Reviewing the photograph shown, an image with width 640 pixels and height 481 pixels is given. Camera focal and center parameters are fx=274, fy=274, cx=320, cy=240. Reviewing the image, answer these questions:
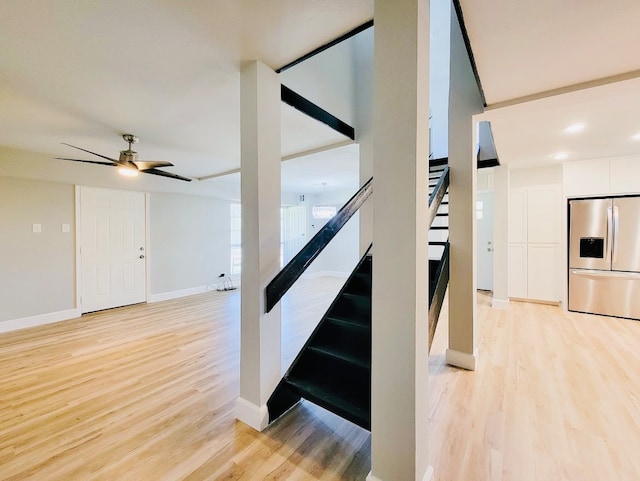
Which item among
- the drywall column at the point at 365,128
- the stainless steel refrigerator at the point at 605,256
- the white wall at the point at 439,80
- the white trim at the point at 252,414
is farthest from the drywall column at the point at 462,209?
the stainless steel refrigerator at the point at 605,256

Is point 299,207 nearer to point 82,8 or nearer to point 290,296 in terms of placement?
point 290,296

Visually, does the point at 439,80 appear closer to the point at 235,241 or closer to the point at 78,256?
the point at 235,241

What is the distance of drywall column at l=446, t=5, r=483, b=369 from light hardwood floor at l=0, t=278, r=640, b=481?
34 centimetres

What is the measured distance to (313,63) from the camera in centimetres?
264

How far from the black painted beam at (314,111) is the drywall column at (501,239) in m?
2.86

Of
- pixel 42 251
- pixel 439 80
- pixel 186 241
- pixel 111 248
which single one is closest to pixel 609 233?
pixel 439 80

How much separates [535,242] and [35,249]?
7870mm

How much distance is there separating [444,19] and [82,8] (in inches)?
193

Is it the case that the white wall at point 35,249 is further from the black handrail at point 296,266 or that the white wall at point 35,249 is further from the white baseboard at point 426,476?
the white baseboard at point 426,476

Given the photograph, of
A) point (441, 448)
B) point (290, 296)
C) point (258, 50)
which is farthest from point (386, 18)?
point (290, 296)

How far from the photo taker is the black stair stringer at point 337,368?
5.40ft

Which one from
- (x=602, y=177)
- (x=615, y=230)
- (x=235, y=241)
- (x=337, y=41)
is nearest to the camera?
(x=337, y=41)

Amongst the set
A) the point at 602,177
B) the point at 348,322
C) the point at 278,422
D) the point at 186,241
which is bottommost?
the point at 278,422

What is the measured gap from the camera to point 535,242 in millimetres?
4707
